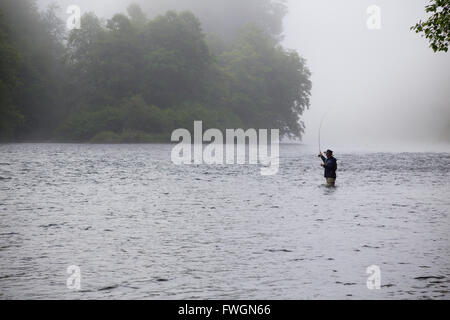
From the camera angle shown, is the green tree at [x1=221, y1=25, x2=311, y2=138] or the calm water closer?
the calm water

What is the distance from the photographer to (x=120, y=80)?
9406 centimetres

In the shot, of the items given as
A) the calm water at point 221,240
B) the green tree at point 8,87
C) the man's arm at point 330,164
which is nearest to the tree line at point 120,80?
the green tree at point 8,87

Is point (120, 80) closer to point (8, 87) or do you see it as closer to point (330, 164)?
point (8, 87)

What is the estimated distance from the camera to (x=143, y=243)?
49.4 ft

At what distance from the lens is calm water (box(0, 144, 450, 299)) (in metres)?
11.0

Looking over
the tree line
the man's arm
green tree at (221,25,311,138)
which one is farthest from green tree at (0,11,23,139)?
the man's arm

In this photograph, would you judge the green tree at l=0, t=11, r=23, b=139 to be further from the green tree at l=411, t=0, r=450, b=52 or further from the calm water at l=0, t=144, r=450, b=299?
the green tree at l=411, t=0, r=450, b=52

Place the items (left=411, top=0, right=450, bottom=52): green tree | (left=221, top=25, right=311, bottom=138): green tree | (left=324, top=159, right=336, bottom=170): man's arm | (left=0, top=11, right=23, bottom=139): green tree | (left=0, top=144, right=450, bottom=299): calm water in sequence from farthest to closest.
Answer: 1. (left=221, top=25, right=311, bottom=138): green tree
2. (left=0, top=11, right=23, bottom=139): green tree
3. (left=324, top=159, right=336, bottom=170): man's arm
4. (left=411, top=0, right=450, bottom=52): green tree
5. (left=0, top=144, right=450, bottom=299): calm water

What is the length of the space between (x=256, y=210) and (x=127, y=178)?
1421cm

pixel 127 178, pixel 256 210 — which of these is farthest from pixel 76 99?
pixel 256 210

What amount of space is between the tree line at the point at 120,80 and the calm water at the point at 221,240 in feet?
195

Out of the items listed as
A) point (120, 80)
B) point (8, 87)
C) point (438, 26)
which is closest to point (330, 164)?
point (438, 26)

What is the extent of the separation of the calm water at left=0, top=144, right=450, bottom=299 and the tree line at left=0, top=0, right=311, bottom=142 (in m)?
59.5
